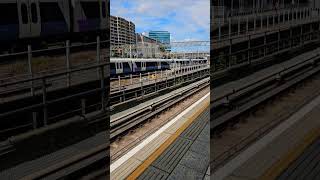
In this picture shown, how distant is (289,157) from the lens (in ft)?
9.53

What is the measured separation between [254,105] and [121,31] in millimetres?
3212

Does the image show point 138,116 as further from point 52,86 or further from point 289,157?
point 289,157

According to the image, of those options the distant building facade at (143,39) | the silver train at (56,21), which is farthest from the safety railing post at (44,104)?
the distant building facade at (143,39)

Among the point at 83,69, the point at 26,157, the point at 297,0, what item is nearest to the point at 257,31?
the point at 297,0

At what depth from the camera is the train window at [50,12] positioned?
1569 mm

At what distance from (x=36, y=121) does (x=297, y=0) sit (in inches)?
153

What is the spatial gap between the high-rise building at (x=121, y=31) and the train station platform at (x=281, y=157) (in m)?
1.45

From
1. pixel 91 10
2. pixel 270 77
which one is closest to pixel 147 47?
pixel 91 10

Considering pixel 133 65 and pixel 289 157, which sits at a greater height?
pixel 133 65

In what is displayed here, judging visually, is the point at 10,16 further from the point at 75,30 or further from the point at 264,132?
the point at 264,132

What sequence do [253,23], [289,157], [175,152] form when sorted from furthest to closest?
1. [253,23]
2. [289,157]
3. [175,152]

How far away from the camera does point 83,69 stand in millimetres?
1665

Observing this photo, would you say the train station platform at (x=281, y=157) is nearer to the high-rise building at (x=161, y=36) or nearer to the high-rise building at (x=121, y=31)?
the high-rise building at (x=161, y=36)

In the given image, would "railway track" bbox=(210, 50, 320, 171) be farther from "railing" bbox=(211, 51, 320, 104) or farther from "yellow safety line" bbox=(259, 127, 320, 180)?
"yellow safety line" bbox=(259, 127, 320, 180)
